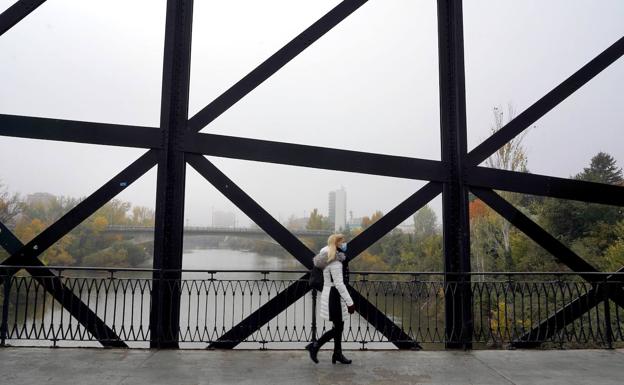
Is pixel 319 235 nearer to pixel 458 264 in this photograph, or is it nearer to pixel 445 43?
pixel 458 264

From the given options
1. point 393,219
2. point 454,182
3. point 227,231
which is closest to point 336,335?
point 393,219

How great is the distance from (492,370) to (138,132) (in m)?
5.35

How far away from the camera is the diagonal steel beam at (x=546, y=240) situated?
5.64 m

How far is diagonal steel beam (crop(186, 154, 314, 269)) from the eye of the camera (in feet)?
18.2

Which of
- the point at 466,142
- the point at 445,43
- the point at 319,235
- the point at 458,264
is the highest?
the point at 445,43

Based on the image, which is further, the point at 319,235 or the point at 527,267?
the point at 527,267

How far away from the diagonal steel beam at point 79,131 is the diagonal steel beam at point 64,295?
1.35 m

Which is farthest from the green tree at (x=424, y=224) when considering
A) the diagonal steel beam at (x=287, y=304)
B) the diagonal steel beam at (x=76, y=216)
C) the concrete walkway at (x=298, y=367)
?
the diagonal steel beam at (x=76, y=216)

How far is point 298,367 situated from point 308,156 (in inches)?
107

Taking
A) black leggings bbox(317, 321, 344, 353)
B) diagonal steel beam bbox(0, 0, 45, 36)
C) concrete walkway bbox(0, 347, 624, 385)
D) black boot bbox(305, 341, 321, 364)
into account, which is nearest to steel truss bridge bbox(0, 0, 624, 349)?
diagonal steel beam bbox(0, 0, 45, 36)

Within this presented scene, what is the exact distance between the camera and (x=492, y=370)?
15.1 ft

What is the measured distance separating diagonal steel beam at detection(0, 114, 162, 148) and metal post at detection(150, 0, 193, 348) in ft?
0.89

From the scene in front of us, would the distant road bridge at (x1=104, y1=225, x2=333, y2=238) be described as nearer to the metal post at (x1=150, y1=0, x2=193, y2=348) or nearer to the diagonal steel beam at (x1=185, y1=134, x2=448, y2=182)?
the metal post at (x1=150, y1=0, x2=193, y2=348)

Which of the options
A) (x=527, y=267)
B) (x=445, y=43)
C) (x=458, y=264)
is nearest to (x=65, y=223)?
(x=458, y=264)
